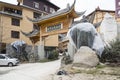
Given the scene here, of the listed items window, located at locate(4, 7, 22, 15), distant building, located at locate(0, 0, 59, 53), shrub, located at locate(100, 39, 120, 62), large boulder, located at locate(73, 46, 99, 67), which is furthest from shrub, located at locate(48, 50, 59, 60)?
large boulder, located at locate(73, 46, 99, 67)

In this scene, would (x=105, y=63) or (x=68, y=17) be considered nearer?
(x=105, y=63)

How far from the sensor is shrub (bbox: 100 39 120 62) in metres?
14.9

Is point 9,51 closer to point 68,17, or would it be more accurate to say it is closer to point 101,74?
point 68,17

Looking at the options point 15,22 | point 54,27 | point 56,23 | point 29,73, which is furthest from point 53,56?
point 29,73

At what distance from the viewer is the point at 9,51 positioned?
33.2 metres

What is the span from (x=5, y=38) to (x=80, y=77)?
88.4 feet

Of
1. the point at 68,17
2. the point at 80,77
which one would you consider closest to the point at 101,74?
the point at 80,77

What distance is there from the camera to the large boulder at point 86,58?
45.5 feet

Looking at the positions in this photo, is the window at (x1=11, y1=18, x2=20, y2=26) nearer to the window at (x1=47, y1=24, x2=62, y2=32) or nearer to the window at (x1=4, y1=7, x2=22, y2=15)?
the window at (x1=4, y1=7, x2=22, y2=15)

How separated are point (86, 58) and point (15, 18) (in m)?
26.4

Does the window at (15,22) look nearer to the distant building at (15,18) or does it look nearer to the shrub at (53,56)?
the distant building at (15,18)

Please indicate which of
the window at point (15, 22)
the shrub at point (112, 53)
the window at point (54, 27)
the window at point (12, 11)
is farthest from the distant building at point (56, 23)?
the window at point (12, 11)

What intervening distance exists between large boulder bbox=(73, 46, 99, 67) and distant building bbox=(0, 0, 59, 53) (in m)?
21.9

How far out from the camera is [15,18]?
38.3 meters
